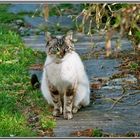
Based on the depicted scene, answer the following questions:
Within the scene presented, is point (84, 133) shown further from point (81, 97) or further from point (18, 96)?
point (18, 96)

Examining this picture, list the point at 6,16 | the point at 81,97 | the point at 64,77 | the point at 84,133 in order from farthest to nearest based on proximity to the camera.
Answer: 1. the point at 6,16
2. the point at 81,97
3. the point at 64,77
4. the point at 84,133

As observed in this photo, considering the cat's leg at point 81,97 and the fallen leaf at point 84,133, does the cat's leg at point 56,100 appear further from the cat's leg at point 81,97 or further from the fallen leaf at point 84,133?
the fallen leaf at point 84,133

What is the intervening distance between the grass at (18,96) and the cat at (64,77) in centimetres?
18

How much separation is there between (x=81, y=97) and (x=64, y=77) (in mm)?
367

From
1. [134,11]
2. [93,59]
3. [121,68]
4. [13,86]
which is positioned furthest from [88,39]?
[134,11]

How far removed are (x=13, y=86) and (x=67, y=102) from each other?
1.29 m

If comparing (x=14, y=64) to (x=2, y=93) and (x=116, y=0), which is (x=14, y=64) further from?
(x=116, y=0)

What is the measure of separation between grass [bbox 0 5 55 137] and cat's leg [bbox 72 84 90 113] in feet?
0.90

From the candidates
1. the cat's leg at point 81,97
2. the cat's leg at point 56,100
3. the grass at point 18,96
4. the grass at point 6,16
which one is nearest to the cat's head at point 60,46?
the cat's leg at point 56,100

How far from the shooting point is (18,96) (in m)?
6.65

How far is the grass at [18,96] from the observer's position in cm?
561

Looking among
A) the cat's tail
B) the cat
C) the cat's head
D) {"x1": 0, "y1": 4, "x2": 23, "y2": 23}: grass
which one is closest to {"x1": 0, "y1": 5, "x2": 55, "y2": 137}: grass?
the cat's tail

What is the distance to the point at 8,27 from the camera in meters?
10.7

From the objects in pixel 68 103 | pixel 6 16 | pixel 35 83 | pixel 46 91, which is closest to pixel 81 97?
pixel 68 103
